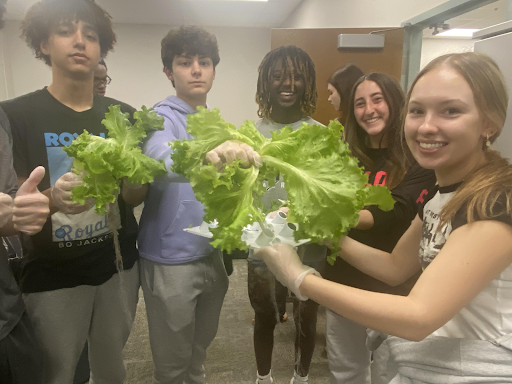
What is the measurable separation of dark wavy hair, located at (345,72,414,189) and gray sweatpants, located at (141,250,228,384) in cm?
50

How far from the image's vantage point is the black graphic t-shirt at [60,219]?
0.70 metres

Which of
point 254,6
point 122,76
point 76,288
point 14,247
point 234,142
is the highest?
point 254,6

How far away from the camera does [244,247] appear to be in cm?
54

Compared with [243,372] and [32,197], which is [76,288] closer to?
[32,197]

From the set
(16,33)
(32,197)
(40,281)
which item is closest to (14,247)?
(40,281)

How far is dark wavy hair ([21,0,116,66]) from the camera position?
0.69 m

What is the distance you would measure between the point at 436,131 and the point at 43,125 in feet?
2.57

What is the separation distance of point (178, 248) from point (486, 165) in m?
0.69

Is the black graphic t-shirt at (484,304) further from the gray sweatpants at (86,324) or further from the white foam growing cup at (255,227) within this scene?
the gray sweatpants at (86,324)

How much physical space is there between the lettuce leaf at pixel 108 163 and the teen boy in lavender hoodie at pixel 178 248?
0.04m

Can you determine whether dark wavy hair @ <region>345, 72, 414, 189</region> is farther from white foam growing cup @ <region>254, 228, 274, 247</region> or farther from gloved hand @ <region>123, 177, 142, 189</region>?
gloved hand @ <region>123, 177, 142, 189</region>

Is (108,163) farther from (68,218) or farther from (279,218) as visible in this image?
(279,218)

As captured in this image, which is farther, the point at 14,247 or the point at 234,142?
the point at 14,247

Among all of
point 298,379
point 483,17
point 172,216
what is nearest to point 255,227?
point 172,216
